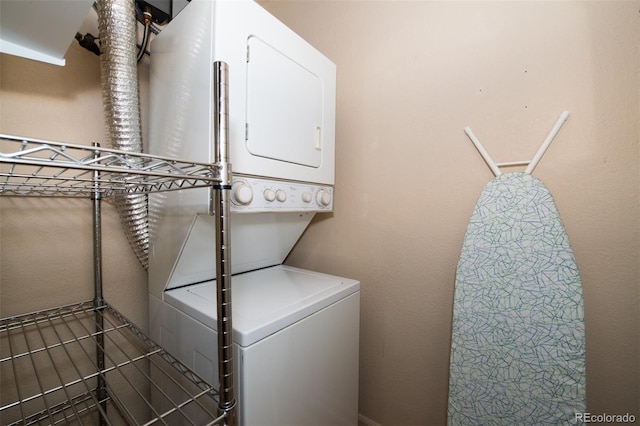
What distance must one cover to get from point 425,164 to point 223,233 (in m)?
1.14

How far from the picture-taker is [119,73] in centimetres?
122

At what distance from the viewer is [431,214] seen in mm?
1427

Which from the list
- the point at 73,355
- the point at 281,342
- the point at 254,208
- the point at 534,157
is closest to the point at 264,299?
the point at 281,342

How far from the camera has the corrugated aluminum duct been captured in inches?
47.1

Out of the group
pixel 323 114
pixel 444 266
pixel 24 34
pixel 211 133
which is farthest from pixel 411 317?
pixel 24 34

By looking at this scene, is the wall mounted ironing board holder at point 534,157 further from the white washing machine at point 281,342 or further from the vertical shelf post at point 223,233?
the vertical shelf post at point 223,233

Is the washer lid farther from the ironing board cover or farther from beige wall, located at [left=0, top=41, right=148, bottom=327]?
the ironing board cover

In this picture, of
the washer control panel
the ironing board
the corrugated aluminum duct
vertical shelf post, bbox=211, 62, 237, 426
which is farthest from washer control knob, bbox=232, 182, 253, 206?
the ironing board

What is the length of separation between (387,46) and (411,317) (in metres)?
1.55

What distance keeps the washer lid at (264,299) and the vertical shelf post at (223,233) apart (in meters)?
0.14

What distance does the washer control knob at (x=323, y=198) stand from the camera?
1.48 meters

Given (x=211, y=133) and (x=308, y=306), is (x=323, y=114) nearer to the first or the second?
(x=211, y=133)

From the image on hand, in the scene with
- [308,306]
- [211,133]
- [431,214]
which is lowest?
[308,306]

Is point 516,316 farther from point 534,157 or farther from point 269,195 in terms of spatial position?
point 269,195
